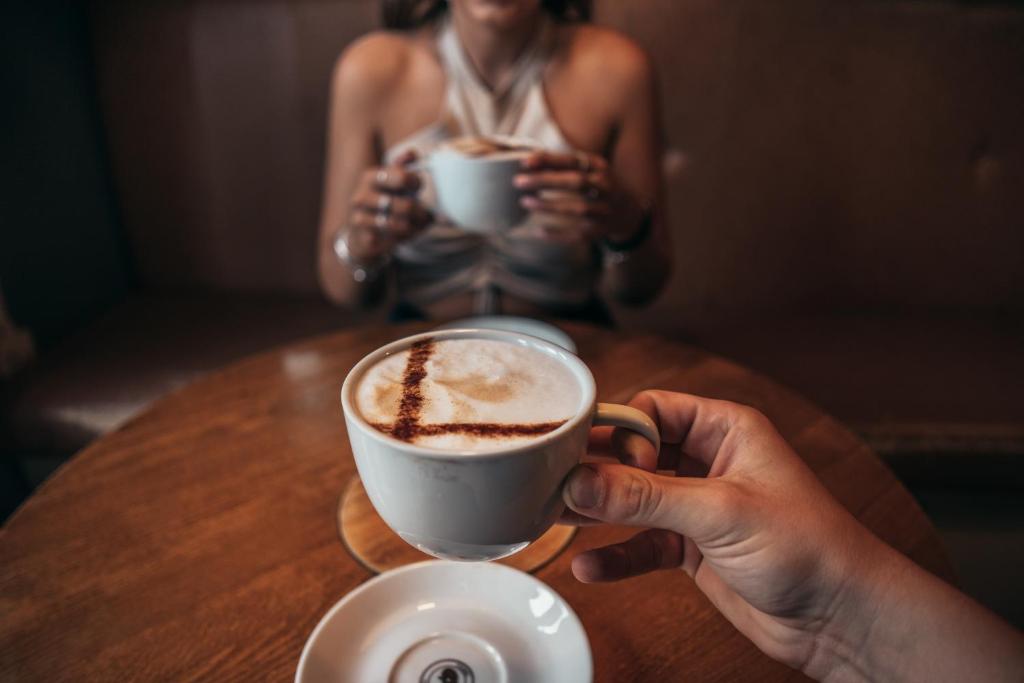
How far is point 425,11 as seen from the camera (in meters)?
1.50

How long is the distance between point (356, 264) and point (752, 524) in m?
1.00

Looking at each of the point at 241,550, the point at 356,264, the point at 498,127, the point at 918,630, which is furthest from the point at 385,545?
the point at 498,127

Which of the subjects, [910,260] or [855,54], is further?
[910,260]

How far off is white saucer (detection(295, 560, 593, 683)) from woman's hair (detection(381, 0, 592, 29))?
1.26 m

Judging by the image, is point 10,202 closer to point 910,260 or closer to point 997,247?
point 910,260

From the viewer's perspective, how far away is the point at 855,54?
179cm

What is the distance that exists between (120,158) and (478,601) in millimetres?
1844

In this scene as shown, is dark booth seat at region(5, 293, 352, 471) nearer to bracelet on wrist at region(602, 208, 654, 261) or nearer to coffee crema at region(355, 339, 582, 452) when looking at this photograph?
bracelet on wrist at region(602, 208, 654, 261)

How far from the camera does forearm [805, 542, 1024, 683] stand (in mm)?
529

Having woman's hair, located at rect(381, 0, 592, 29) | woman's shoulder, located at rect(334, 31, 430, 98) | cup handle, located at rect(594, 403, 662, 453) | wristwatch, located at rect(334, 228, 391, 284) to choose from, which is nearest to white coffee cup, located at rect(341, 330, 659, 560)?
cup handle, located at rect(594, 403, 662, 453)

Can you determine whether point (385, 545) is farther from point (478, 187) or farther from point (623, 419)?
point (478, 187)

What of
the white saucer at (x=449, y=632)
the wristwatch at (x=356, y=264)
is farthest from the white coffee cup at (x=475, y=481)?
the wristwatch at (x=356, y=264)

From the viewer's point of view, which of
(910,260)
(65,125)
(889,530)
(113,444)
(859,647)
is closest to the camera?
(859,647)

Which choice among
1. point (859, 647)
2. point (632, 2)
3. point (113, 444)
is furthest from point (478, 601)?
point (632, 2)
